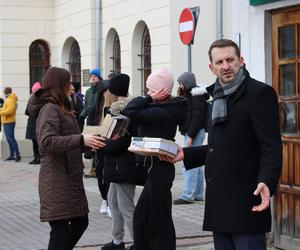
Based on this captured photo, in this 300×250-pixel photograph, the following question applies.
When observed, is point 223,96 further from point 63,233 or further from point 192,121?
point 192,121

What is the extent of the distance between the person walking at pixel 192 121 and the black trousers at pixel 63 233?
412 cm

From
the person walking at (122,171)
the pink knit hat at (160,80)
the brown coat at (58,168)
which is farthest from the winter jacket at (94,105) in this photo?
the brown coat at (58,168)

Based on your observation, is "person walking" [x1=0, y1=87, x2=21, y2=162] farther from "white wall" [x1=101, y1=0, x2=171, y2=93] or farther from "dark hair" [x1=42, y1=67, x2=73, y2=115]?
"dark hair" [x1=42, y1=67, x2=73, y2=115]

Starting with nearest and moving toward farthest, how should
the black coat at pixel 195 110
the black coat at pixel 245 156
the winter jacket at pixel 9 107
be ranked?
1. the black coat at pixel 245 156
2. the black coat at pixel 195 110
3. the winter jacket at pixel 9 107

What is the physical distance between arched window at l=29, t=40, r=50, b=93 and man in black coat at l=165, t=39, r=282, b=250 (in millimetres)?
16730

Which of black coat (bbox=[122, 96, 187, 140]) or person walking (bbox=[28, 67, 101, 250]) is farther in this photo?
black coat (bbox=[122, 96, 187, 140])

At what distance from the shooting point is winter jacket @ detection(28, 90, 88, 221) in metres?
5.96

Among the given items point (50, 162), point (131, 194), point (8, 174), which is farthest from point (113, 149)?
point (8, 174)

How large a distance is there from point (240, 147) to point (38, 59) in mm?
17078

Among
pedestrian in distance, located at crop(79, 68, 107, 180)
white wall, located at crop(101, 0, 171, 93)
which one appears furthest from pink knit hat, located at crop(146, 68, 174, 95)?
white wall, located at crop(101, 0, 171, 93)

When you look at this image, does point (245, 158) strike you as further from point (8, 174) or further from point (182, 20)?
point (8, 174)

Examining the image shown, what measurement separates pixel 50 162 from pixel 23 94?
14.7 metres

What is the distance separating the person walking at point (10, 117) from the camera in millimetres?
18734

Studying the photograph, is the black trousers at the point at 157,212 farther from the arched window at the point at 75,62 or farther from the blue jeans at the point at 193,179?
the arched window at the point at 75,62
